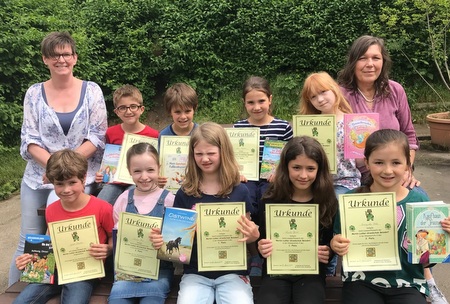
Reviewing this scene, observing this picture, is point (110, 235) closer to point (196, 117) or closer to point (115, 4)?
point (196, 117)

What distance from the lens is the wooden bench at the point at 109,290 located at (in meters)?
2.68

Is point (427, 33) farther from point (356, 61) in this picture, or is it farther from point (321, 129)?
point (321, 129)

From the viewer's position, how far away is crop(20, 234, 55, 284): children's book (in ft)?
8.74

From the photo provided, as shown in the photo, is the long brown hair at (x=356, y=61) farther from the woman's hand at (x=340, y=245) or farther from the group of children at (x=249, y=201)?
the woman's hand at (x=340, y=245)

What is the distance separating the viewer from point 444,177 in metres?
6.50

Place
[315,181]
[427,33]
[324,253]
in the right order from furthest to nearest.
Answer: [427,33] < [315,181] < [324,253]

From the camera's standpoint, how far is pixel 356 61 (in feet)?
11.3

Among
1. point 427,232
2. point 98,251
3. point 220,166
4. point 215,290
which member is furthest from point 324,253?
point 98,251

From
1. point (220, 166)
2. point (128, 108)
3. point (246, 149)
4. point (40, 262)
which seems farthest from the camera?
point (128, 108)

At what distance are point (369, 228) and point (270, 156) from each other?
1.04 meters

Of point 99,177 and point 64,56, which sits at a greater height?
point 64,56

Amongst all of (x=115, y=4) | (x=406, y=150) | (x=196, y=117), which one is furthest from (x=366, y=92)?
→ (x=115, y=4)

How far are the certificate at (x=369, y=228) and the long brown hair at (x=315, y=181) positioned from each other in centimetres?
25

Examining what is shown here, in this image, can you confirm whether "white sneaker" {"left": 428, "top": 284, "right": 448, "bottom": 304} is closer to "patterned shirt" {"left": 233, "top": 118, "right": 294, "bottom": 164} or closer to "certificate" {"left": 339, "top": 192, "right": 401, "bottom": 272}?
"certificate" {"left": 339, "top": 192, "right": 401, "bottom": 272}
